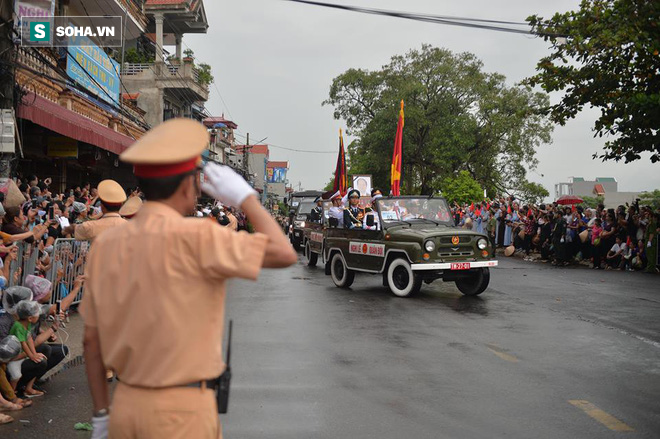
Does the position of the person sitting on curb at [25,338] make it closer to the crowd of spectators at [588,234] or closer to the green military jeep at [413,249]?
the green military jeep at [413,249]

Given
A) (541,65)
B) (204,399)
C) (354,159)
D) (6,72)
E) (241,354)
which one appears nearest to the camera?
(204,399)

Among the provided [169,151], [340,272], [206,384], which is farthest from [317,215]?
[169,151]

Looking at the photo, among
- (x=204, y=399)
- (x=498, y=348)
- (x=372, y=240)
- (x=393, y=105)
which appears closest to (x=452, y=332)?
(x=498, y=348)

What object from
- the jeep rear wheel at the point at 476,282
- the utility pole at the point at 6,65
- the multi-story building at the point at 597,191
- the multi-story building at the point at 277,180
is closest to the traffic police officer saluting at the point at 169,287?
the utility pole at the point at 6,65

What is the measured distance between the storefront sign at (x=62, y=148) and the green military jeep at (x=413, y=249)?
829 centimetres

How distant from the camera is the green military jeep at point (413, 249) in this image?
12789 millimetres

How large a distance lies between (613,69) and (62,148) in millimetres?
14669

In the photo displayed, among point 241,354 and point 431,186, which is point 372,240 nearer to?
point 241,354

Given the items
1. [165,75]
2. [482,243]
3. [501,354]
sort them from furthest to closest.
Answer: [165,75]
[482,243]
[501,354]

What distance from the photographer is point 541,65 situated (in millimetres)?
18828

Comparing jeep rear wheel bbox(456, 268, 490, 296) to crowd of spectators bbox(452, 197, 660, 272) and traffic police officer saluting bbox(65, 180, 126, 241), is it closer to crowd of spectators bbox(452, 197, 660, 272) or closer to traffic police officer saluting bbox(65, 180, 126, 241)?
crowd of spectators bbox(452, 197, 660, 272)

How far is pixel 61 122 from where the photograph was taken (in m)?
15.5

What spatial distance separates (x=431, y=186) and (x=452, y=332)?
43820 mm

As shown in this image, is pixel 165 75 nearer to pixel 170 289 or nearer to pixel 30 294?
pixel 30 294
